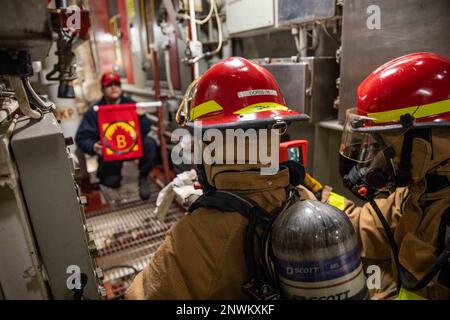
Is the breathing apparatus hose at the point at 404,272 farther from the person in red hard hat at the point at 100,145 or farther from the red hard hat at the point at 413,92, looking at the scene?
the person in red hard hat at the point at 100,145

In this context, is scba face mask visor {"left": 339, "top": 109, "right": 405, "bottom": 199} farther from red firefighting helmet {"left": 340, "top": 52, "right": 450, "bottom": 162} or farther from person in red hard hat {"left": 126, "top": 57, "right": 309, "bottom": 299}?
person in red hard hat {"left": 126, "top": 57, "right": 309, "bottom": 299}

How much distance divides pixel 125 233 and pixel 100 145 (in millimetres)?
1211

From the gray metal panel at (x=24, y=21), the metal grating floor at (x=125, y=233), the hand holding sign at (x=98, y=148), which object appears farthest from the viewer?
the hand holding sign at (x=98, y=148)

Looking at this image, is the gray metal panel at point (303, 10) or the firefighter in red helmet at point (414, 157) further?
the gray metal panel at point (303, 10)

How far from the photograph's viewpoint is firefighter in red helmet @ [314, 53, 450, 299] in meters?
1.19

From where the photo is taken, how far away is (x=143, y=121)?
4062 millimetres

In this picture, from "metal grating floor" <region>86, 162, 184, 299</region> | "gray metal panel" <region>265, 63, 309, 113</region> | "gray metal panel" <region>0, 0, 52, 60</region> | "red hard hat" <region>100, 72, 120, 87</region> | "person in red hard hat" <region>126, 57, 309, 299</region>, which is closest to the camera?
"gray metal panel" <region>0, 0, 52, 60</region>

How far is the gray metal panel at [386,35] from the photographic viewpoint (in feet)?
5.09

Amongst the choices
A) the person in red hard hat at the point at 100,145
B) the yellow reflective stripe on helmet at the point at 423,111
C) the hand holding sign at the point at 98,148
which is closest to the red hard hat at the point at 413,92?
the yellow reflective stripe on helmet at the point at 423,111

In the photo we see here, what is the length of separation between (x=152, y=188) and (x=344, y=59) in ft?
9.80

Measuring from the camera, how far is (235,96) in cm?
122

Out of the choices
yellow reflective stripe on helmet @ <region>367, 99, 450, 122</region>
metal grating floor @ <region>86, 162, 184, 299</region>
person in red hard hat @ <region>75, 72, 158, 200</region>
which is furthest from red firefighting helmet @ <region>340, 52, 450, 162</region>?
person in red hard hat @ <region>75, 72, 158, 200</region>

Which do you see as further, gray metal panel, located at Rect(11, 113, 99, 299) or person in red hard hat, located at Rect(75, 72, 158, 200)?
person in red hard hat, located at Rect(75, 72, 158, 200)

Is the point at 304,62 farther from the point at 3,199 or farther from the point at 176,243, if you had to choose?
the point at 3,199
